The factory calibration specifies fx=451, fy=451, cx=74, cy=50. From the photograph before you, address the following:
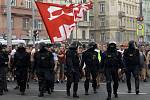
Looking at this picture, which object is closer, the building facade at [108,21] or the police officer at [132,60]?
the police officer at [132,60]

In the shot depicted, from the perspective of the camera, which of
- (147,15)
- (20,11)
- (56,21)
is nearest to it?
(56,21)

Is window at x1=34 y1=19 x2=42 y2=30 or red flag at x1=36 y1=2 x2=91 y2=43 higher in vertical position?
window at x1=34 y1=19 x2=42 y2=30

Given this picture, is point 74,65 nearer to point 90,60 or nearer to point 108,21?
point 90,60

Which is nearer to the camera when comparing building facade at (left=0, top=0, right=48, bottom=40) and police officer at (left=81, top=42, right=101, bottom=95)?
police officer at (left=81, top=42, right=101, bottom=95)

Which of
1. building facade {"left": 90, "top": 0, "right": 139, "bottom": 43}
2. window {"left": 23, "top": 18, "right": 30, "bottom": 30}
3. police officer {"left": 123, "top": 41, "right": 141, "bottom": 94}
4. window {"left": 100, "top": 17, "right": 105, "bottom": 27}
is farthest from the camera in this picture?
window {"left": 100, "top": 17, "right": 105, "bottom": 27}

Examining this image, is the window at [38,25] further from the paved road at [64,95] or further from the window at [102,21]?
the paved road at [64,95]

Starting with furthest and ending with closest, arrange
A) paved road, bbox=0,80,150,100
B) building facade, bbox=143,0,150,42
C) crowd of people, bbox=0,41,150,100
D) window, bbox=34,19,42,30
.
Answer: building facade, bbox=143,0,150,42
window, bbox=34,19,42,30
paved road, bbox=0,80,150,100
crowd of people, bbox=0,41,150,100

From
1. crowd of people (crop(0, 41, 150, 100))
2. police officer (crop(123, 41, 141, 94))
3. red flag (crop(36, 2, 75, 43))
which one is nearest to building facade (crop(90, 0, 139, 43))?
red flag (crop(36, 2, 75, 43))

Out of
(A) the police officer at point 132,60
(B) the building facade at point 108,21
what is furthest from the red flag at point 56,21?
(B) the building facade at point 108,21

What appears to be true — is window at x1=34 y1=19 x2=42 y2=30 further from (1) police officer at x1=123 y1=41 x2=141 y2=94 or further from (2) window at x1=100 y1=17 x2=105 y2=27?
(1) police officer at x1=123 y1=41 x2=141 y2=94

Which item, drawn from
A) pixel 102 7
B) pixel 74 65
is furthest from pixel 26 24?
pixel 74 65

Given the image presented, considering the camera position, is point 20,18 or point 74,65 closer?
point 74,65

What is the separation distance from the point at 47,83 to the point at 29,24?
4868 cm

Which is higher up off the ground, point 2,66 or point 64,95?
point 2,66
